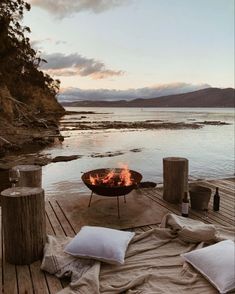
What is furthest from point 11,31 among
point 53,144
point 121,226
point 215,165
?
point 121,226

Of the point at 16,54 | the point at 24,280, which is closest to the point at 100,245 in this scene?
the point at 24,280

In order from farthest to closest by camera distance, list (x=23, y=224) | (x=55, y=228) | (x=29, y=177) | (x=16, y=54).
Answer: (x=16, y=54), (x=29, y=177), (x=55, y=228), (x=23, y=224)

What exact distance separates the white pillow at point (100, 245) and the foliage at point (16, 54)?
29.4 m

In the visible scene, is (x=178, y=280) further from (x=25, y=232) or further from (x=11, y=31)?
(x=11, y=31)

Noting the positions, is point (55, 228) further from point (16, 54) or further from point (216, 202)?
point (16, 54)

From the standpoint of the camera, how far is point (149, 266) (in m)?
3.90

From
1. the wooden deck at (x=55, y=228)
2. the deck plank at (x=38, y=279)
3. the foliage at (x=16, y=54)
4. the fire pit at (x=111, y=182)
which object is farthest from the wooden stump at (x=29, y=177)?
the foliage at (x=16, y=54)

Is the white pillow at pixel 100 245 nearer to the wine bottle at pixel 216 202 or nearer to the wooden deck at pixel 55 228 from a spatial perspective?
the wooden deck at pixel 55 228

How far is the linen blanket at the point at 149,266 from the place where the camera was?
3434mm

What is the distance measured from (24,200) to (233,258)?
259 centimetres

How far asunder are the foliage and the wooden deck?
27444 mm

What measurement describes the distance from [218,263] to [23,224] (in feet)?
7.92

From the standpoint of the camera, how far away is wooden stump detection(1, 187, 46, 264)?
399 centimetres

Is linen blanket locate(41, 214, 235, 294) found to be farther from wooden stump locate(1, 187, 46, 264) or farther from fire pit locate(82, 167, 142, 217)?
fire pit locate(82, 167, 142, 217)
